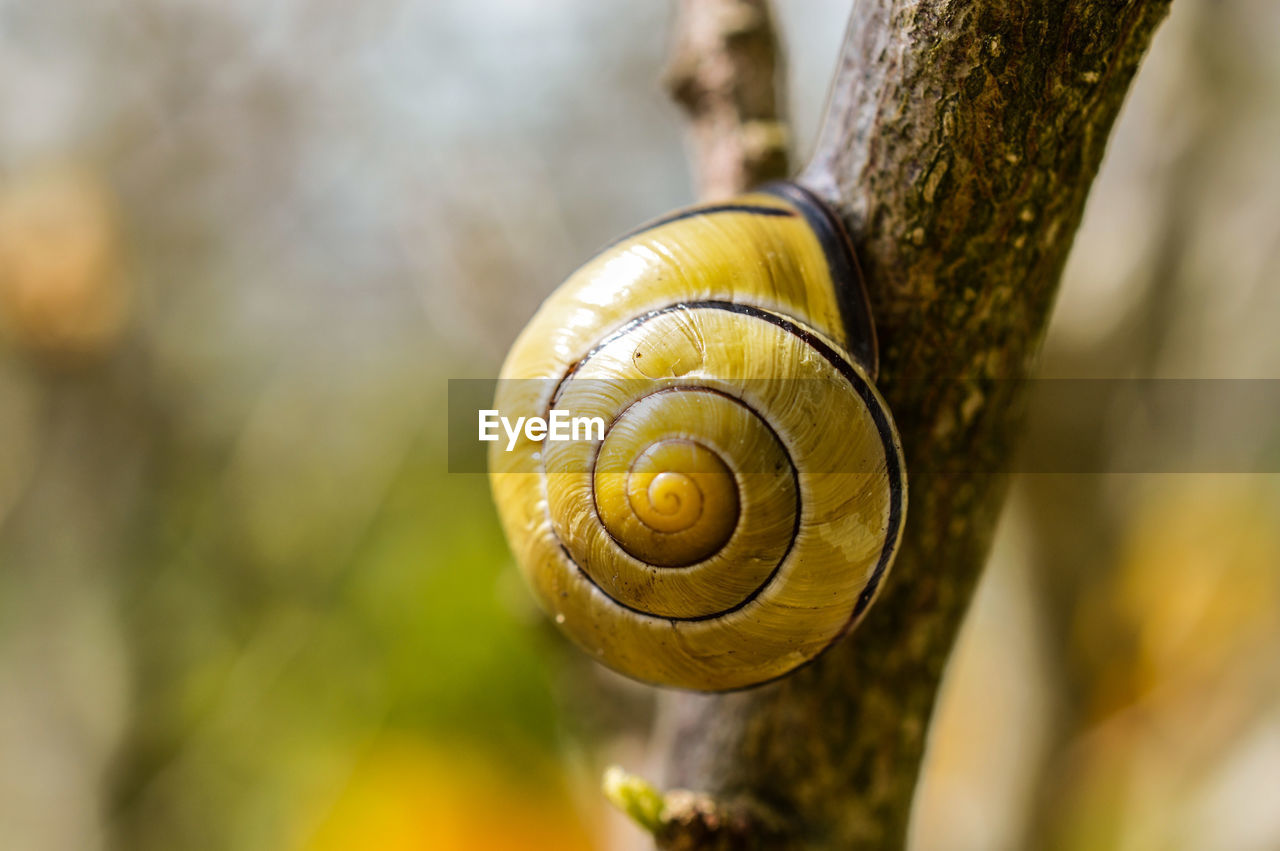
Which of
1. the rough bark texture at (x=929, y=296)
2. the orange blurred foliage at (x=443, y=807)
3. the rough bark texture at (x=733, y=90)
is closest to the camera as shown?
the rough bark texture at (x=929, y=296)

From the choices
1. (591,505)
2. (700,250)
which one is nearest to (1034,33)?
(700,250)

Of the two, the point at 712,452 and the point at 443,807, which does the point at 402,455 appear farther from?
the point at 712,452

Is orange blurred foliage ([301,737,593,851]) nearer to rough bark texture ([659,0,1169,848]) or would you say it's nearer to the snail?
rough bark texture ([659,0,1169,848])

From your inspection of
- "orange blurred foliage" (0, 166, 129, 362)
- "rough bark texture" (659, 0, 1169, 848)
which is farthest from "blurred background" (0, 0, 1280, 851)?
"rough bark texture" (659, 0, 1169, 848)

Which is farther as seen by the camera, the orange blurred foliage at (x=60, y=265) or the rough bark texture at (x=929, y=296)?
the orange blurred foliage at (x=60, y=265)

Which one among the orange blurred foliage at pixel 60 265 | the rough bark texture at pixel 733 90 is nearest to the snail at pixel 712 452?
the rough bark texture at pixel 733 90

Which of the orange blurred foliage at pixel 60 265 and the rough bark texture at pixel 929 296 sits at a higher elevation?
the rough bark texture at pixel 929 296

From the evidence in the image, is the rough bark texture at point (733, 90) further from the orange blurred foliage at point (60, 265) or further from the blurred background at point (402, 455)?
the orange blurred foliage at point (60, 265)

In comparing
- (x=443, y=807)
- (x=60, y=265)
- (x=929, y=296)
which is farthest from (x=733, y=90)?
(x=443, y=807)
